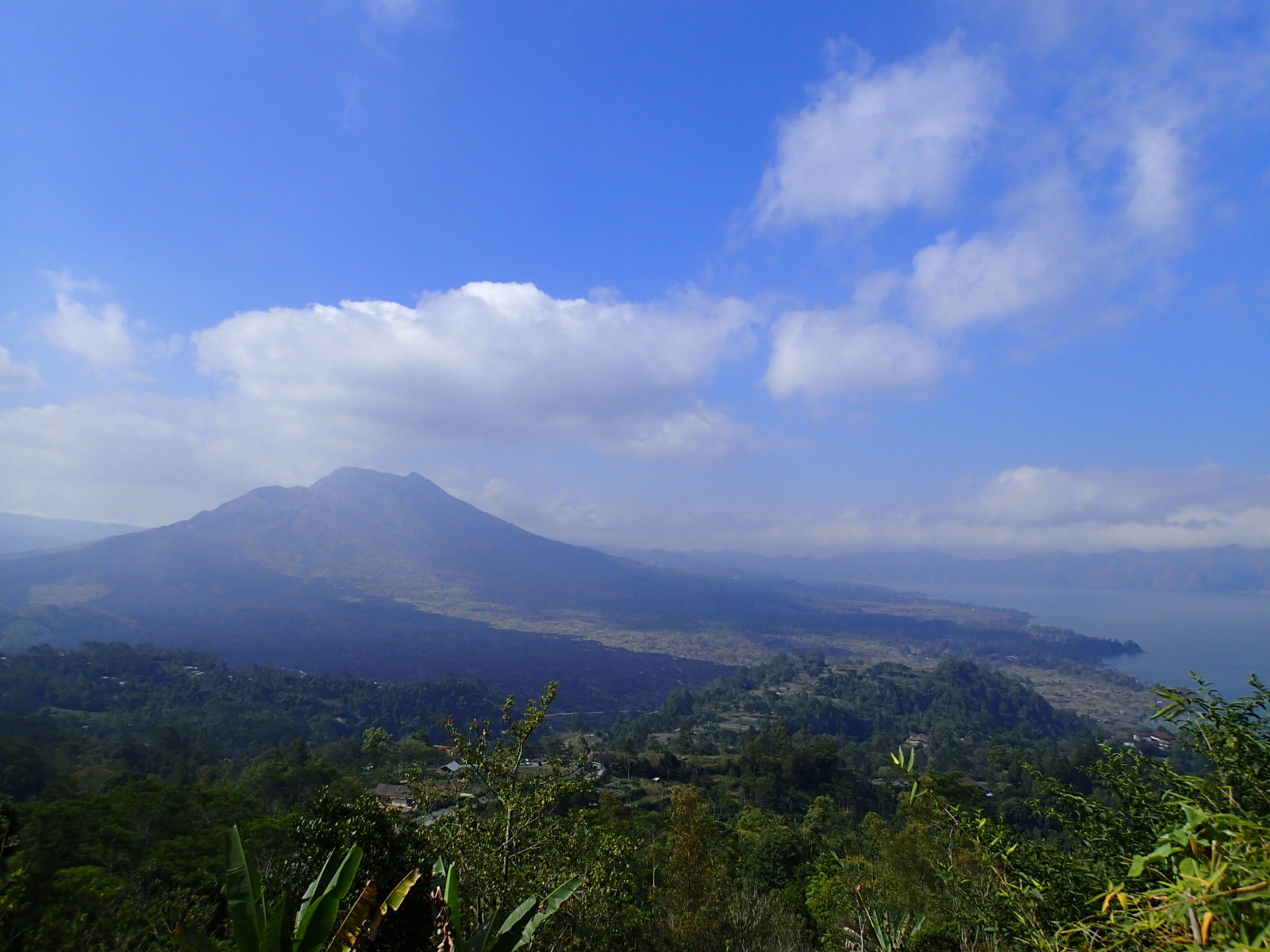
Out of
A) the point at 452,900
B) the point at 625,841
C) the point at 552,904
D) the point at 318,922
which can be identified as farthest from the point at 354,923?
the point at 625,841

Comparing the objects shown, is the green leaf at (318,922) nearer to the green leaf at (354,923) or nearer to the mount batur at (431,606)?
the green leaf at (354,923)

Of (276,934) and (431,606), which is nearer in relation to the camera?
(276,934)

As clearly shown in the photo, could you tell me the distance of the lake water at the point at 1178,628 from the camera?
226 ft

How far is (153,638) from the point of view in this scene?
78.2m

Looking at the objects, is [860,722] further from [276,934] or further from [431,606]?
[431,606]

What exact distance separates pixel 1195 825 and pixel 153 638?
103374 mm

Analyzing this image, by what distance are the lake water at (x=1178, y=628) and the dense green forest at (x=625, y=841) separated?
2698cm

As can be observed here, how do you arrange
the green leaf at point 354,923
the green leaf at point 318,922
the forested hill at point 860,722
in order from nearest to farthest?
the green leaf at point 318,922, the green leaf at point 354,923, the forested hill at point 860,722

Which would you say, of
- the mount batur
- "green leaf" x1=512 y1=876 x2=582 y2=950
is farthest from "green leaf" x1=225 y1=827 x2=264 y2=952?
the mount batur

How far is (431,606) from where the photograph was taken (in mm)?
121312

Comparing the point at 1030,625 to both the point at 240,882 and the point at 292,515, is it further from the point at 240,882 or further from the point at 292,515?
the point at 292,515

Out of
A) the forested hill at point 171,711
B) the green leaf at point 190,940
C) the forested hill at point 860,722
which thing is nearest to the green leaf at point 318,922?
the green leaf at point 190,940

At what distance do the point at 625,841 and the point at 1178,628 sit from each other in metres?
155

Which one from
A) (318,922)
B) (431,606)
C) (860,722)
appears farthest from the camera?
(431,606)
